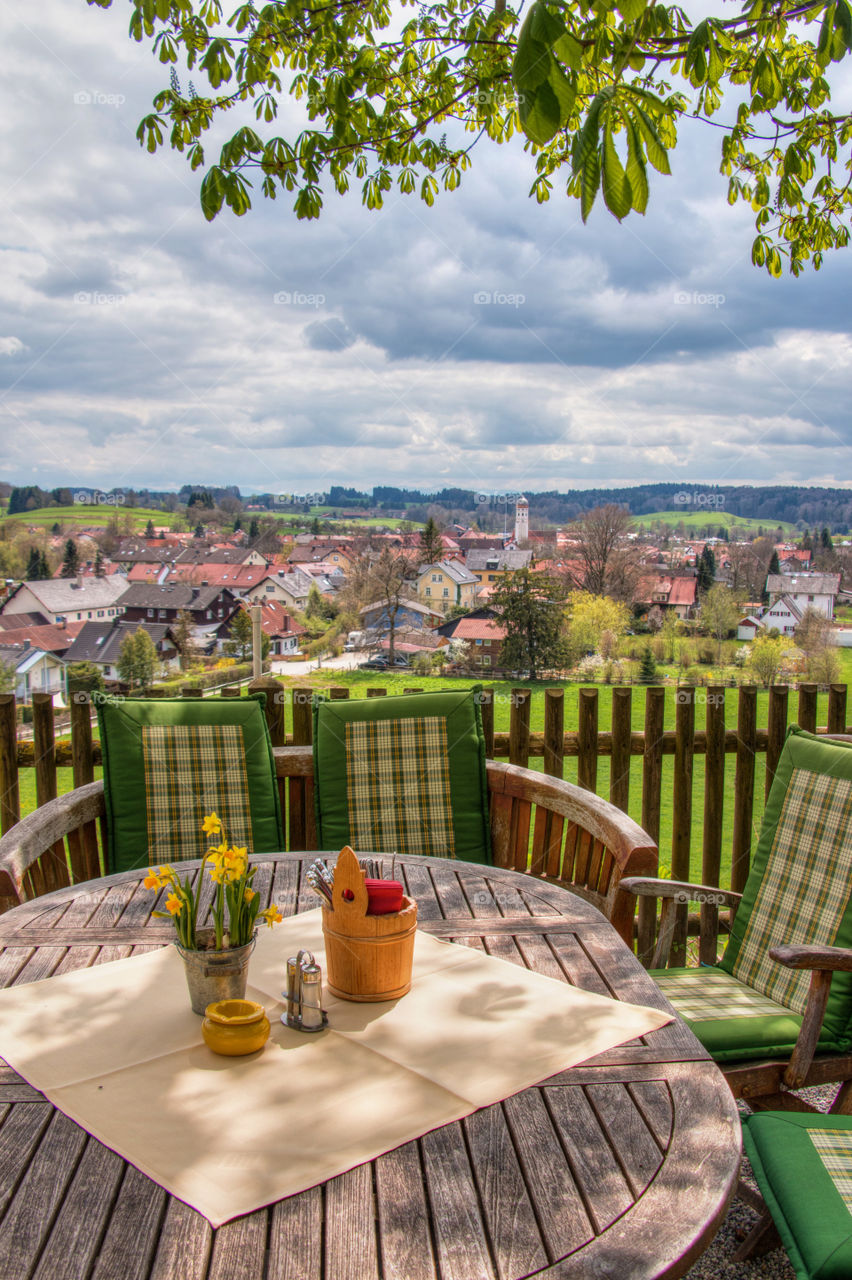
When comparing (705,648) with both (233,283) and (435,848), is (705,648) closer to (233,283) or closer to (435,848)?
(435,848)

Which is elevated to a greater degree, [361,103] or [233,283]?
[361,103]

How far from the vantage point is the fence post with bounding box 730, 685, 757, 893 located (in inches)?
116

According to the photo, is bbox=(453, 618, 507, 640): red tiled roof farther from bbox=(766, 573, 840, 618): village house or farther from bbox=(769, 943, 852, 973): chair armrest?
bbox=(769, 943, 852, 973): chair armrest

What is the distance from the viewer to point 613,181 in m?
1.06

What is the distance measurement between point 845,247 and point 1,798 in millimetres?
4393

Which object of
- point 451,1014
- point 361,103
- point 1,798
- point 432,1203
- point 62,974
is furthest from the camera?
point 361,103

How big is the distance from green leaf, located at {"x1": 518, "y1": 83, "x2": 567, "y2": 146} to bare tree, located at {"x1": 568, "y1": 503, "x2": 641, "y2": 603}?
8.87ft

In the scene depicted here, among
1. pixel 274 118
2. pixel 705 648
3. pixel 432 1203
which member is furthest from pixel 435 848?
pixel 274 118

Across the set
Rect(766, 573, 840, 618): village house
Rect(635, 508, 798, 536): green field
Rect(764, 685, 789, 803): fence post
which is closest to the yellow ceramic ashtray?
Rect(764, 685, 789, 803): fence post

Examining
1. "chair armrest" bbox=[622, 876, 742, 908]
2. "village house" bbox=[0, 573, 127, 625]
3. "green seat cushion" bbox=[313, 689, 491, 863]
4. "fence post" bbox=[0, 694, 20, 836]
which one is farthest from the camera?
"village house" bbox=[0, 573, 127, 625]

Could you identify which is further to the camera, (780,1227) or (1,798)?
(1,798)

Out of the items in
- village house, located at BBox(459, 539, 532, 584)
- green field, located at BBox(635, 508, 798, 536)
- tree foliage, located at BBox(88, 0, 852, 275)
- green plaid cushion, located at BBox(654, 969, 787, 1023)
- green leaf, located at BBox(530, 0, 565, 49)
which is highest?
tree foliage, located at BBox(88, 0, 852, 275)

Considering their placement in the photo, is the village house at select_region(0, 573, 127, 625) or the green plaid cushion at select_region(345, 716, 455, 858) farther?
the village house at select_region(0, 573, 127, 625)

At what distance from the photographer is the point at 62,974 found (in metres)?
1.25
